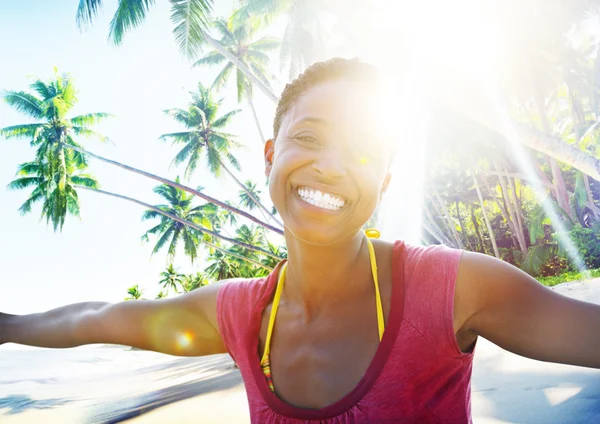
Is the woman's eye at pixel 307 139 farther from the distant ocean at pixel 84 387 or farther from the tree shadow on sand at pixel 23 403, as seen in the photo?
the tree shadow on sand at pixel 23 403

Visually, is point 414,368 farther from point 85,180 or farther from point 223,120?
point 85,180

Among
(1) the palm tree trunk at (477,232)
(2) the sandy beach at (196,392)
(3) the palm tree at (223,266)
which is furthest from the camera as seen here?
(3) the palm tree at (223,266)

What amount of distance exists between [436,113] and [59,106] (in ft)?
74.8

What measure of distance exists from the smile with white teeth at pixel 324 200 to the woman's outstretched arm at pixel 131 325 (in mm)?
691

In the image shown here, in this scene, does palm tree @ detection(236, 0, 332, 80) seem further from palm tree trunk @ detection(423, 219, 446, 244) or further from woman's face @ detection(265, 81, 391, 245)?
woman's face @ detection(265, 81, 391, 245)

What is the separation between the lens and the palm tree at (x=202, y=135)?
29297 mm

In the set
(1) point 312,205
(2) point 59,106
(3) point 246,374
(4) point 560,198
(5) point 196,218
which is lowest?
(3) point 246,374

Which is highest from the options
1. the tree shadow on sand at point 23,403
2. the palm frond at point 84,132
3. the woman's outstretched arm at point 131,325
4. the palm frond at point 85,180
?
the palm frond at point 84,132

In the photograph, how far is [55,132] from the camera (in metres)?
26.4

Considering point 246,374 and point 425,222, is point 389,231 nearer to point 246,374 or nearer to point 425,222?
point 425,222

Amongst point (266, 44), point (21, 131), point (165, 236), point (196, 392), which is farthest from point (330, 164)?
point (165, 236)

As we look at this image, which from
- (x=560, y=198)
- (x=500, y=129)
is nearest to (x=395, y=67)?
(x=500, y=129)

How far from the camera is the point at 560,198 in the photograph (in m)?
21.2

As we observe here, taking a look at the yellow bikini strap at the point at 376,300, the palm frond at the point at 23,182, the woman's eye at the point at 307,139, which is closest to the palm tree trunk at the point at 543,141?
the yellow bikini strap at the point at 376,300
